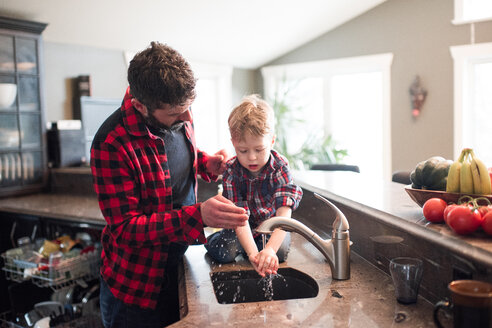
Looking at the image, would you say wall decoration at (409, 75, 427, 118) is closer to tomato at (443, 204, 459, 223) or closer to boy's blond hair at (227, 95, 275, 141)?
boy's blond hair at (227, 95, 275, 141)

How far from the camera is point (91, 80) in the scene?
4680mm

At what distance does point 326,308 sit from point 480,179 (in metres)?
0.54

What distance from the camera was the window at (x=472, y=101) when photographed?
5.41 metres

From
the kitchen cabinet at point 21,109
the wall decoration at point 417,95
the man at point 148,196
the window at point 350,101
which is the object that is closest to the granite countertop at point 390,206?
the man at point 148,196

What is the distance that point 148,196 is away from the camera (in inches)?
57.6

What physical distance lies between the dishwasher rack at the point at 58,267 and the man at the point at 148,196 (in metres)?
0.98

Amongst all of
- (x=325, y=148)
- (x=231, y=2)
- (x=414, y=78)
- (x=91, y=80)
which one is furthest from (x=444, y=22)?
(x=91, y=80)

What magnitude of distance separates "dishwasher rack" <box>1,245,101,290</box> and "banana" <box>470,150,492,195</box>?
2.00 meters

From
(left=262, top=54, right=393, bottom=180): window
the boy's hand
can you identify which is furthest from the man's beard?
(left=262, top=54, right=393, bottom=180): window

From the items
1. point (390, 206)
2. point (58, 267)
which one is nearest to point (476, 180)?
point (390, 206)

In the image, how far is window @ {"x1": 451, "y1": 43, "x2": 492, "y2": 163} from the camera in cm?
541

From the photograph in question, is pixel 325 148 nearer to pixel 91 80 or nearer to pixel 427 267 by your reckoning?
pixel 91 80

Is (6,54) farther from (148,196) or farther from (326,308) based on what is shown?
(326,308)

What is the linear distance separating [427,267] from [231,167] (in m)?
0.76
